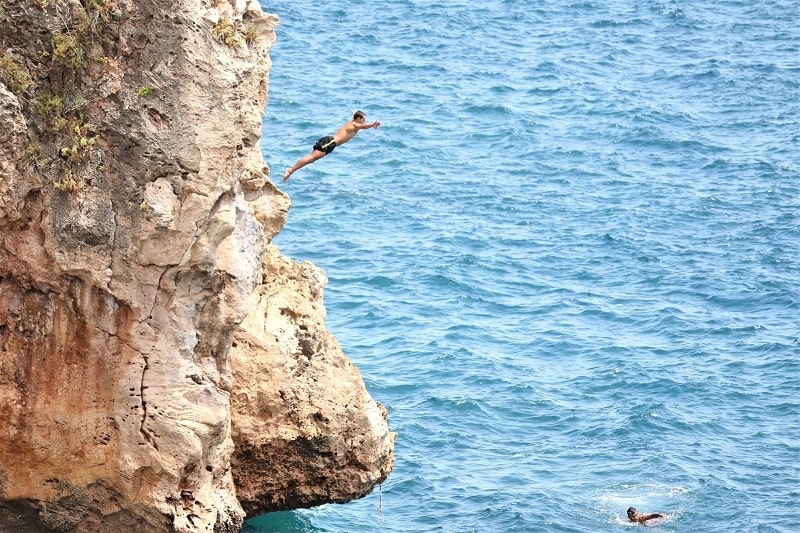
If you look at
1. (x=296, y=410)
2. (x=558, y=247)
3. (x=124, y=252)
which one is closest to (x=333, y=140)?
(x=296, y=410)

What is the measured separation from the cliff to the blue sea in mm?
6123

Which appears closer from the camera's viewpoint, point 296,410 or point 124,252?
point 124,252

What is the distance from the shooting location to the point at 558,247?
38781 mm

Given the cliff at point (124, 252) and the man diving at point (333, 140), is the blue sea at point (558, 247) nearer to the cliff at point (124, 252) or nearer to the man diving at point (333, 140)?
the cliff at point (124, 252)

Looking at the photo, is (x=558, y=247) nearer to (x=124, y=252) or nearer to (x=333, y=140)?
(x=333, y=140)

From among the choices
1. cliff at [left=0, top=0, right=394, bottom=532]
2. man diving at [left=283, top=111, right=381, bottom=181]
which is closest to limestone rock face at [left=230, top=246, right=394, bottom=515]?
cliff at [left=0, top=0, right=394, bottom=532]

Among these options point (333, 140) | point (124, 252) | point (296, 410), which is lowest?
point (296, 410)

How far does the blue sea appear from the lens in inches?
1080

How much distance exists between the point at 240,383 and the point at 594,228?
69.9ft

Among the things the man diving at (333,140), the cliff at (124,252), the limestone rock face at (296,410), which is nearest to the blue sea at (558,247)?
the limestone rock face at (296,410)

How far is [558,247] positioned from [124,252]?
78.0 ft

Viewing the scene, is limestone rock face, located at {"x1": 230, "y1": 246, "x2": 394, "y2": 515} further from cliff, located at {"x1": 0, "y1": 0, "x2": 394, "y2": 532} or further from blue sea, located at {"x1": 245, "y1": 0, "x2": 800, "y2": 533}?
blue sea, located at {"x1": 245, "y1": 0, "x2": 800, "y2": 533}

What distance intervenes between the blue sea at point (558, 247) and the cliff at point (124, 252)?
6123 mm

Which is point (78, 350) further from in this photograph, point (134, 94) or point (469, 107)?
point (469, 107)
